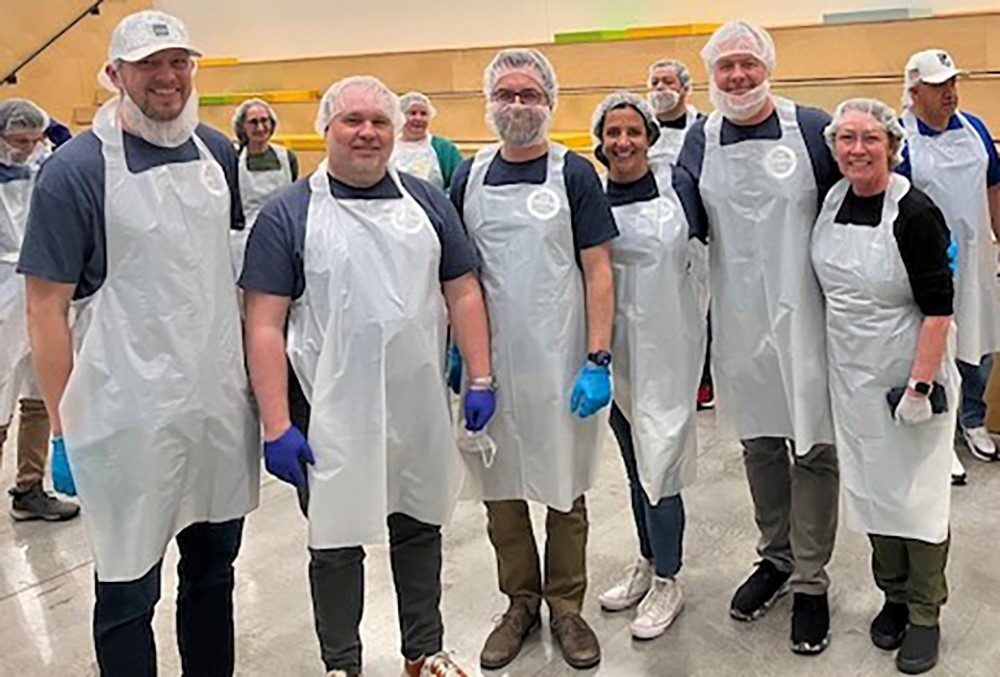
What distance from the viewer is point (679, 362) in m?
2.23

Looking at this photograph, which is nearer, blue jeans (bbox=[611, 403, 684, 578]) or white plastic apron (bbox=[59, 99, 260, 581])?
white plastic apron (bbox=[59, 99, 260, 581])

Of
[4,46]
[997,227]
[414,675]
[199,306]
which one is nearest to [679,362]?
[414,675]

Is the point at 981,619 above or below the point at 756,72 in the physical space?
below

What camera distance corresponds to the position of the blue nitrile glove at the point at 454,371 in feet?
7.27

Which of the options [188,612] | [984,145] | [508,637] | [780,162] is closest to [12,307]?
[188,612]

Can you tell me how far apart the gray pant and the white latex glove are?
0.25 metres

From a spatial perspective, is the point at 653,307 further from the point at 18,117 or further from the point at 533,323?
the point at 18,117

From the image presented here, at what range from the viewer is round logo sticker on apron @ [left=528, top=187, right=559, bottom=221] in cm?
206

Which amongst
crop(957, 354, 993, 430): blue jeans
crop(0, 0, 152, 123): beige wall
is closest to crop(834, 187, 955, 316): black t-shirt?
crop(957, 354, 993, 430): blue jeans

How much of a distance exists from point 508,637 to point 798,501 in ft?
2.48

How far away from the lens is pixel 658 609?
2.41 meters

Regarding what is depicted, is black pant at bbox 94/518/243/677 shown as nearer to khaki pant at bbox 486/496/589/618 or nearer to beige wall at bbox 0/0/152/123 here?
khaki pant at bbox 486/496/589/618

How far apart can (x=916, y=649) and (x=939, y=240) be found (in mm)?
923

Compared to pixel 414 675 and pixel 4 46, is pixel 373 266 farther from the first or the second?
pixel 4 46
